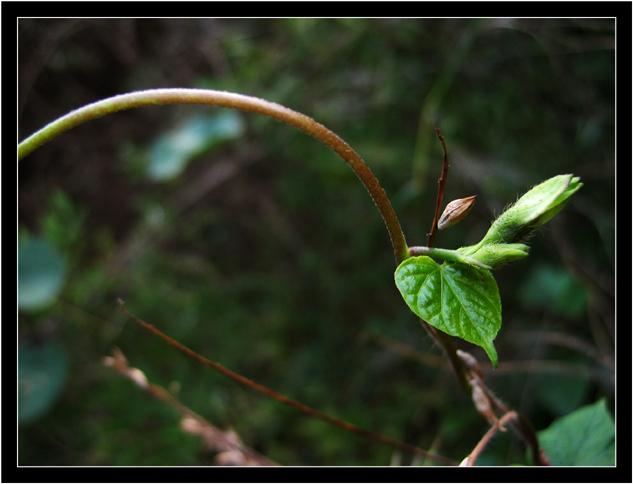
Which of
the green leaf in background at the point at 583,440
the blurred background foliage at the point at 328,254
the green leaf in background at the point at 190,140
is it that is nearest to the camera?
the green leaf in background at the point at 583,440

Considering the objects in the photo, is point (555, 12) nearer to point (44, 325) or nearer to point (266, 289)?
point (266, 289)

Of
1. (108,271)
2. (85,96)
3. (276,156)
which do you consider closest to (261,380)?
(108,271)

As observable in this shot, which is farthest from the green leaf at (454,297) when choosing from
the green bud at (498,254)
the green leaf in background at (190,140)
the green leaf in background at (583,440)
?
the green leaf in background at (190,140)

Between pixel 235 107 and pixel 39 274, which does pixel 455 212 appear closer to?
pixel 235 107

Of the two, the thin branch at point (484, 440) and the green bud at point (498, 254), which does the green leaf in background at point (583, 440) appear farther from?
the green bud at point (498, 254)

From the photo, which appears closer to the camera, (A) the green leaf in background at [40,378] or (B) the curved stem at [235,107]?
(B) the curved stem at [235,107]

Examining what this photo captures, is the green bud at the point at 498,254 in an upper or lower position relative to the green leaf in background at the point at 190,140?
lower

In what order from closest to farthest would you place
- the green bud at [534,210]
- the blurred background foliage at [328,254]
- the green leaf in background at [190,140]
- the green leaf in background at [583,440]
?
the green bud at [534,210] → the green leaf in background at [583,440] → the blurred background foliage at [328,254] → the green leaf in background at [190,140]
